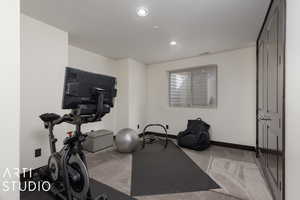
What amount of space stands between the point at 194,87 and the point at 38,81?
144 inches

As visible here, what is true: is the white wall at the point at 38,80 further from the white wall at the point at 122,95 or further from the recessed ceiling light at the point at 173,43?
the recessed ceiling light at the point at 173,43

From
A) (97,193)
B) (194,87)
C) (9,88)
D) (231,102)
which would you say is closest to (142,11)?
(9,88)

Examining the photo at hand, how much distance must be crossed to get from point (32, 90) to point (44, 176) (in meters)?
1.27

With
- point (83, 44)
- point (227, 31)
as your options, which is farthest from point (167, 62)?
point (83, 44)

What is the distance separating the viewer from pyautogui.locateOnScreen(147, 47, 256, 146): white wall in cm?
337

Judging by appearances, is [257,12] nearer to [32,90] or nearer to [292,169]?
[292,169]

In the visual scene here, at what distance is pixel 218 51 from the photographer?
3709 millimetres

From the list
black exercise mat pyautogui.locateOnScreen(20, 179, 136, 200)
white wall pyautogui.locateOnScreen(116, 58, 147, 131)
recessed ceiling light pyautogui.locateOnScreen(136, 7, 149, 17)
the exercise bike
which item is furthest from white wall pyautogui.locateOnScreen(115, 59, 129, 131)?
the exercise bike

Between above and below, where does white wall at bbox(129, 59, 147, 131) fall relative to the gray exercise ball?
above

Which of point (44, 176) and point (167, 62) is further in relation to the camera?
point (167, 62)

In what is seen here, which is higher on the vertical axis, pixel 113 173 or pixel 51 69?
pixel 51 69

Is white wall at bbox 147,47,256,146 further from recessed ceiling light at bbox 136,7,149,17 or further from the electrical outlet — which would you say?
the electrical outlet

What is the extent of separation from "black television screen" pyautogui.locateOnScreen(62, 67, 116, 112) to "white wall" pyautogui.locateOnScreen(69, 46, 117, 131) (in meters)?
2.30

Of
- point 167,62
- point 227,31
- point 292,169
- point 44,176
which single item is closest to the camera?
point 292,169
